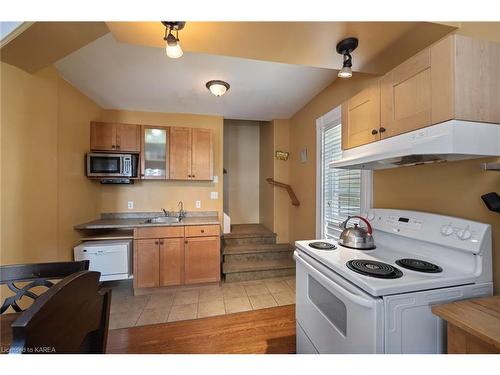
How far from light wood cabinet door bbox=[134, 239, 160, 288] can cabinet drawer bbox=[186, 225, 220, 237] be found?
405 mm

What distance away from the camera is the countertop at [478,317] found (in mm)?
657

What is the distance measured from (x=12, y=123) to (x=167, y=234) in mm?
A: 1678

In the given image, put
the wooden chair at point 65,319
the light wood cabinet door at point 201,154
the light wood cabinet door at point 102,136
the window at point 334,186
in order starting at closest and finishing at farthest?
the wooden chair at point 65,319
the window at point 334,186
the light wood cabinet door at point 102,136
the light wood cabinet door at point 201,154

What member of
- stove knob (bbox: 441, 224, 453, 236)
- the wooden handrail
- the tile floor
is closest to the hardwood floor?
the tile floor

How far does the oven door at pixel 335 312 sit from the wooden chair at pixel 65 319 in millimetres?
1058

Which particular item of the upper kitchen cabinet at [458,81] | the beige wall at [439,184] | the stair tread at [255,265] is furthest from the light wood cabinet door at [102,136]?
the upper kitchen cabinet at [458,81]

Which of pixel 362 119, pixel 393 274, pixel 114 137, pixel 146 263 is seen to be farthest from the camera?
pixel 114 137

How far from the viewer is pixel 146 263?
2570mm

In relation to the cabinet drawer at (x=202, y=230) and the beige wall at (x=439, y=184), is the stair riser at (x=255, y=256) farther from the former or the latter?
the beige wall at (x=439, y=184)

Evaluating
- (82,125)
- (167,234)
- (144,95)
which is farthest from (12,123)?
(167,234)

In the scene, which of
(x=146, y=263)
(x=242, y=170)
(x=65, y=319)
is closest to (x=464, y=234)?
(x=65, y=319)

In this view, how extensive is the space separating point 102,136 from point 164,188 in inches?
41.1

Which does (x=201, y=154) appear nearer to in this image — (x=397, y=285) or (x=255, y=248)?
(x=255, y=248)

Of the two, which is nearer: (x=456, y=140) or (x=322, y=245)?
(x=456, y=140)
